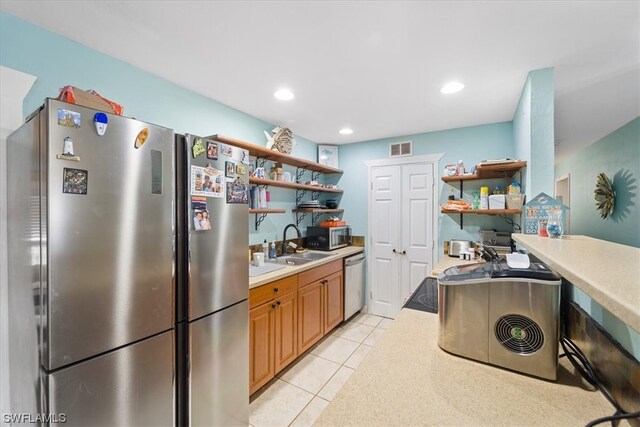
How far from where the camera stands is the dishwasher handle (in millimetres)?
3343

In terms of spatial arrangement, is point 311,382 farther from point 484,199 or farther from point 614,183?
point 614,183

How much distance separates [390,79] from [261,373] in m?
2.44

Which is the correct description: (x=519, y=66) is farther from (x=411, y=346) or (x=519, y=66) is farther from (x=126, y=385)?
(x=126, y=385)

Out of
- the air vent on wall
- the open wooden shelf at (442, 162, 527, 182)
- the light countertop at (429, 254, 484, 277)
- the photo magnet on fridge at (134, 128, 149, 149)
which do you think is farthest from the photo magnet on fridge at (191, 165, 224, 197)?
the air vent on wall

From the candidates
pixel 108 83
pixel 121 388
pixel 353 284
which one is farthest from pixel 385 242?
pixel 108 83

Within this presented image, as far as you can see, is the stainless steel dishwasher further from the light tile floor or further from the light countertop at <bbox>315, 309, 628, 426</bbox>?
the light countertop at <bbox>315, 309, 628, 426</bbox>

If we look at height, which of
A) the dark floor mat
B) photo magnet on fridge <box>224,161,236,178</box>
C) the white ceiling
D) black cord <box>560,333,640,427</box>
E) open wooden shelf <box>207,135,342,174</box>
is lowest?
the dark floor mat

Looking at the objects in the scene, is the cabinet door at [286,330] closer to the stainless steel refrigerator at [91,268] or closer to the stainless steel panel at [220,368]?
the stainless steel panel at [220,368]

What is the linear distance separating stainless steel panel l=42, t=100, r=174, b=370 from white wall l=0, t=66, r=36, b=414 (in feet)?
2.03

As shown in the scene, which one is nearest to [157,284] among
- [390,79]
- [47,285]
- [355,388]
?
[47,285]

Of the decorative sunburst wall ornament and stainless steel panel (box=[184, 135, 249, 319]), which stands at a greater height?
the decorative sunburst wall ornament

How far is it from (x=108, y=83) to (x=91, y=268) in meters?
1.26

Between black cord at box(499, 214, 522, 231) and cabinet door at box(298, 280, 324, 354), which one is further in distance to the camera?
black cord at box(499, 214, 522, 231)
